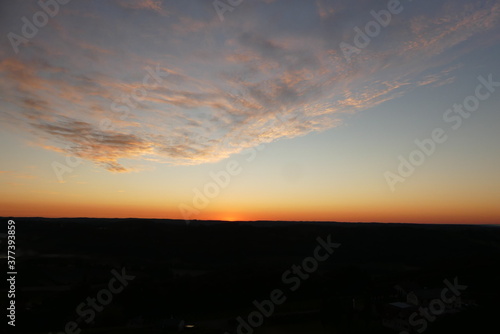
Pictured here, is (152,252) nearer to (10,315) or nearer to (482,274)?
(10,315)

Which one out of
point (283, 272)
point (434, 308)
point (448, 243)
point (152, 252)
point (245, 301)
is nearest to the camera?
point (434, 308)

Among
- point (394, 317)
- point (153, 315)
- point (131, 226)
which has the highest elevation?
point (131, 226)

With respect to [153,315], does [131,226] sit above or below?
above

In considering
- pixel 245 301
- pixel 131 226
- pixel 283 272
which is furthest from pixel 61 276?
pixel 131 226

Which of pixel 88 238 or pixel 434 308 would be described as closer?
pixel 434 308

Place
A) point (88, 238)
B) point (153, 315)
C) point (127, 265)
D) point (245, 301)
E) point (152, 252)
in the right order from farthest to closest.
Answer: point (88, 238)
point (152, 252)
point (127, 265)
point (245, 301)
point (153, 315)

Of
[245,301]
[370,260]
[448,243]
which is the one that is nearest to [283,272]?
[245,301]

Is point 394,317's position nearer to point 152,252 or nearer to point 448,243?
point 152,252
